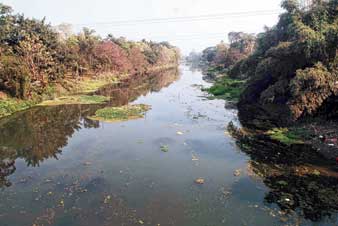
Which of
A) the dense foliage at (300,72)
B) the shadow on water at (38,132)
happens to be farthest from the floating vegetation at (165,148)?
the dense foliage at (300,72)

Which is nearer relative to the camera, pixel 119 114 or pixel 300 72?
pixel 300 72

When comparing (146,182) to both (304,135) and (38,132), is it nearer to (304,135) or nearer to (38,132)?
(304,135)

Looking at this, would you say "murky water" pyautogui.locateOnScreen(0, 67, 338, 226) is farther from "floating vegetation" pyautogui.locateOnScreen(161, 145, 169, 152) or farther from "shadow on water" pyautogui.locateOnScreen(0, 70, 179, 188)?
"floating vegetation" pyautogui.locateOnScreen(161, 145, 169, 152)

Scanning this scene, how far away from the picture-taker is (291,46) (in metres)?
28.8

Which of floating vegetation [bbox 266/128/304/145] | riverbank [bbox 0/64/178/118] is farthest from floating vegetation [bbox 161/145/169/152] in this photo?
riverbank [bbox 0/64/178/118]

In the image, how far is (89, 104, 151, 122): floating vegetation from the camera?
103 feet

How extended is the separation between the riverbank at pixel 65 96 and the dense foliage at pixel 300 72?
69.3 ft

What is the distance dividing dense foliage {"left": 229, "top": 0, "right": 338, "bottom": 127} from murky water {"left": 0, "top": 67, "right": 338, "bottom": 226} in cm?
650

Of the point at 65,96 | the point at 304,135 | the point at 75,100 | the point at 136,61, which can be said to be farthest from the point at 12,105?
the point at 136,61

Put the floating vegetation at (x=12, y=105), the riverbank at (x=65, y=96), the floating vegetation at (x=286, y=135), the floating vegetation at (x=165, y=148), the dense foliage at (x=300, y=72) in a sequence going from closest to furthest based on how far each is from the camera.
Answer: the floating vegetation at (x=165, y=148), the floating vegetation at (x=286, y=135), the dense foliage at (x=300, y=72), the floating vegetation at (x=12, y=105), the riverbank at (x=65, y=96)

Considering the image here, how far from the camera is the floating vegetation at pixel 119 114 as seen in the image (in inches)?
1237

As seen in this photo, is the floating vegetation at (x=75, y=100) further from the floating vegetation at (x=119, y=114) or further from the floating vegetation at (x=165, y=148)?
the floating vegetation at (x=165, y=148)

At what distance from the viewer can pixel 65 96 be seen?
4531 cm

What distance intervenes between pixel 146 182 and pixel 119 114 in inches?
694
